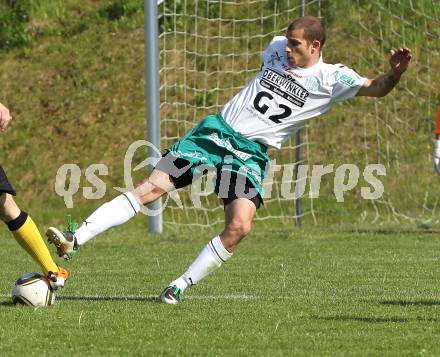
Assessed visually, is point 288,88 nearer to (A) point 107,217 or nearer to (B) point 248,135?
(B) point 248,135

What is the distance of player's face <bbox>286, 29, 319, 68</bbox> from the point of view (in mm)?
7512

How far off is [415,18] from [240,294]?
8.80m

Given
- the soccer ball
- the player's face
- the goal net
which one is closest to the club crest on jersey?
the player's face

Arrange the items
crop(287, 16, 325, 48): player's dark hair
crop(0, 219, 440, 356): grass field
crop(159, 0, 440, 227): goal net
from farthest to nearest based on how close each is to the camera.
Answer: crop(159, 0, 440, 227): goal net
crop(287, 16, 325, 48): player's dark hair
crop(0, 219, 440, 356): grass field

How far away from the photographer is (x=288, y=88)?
7.62 m

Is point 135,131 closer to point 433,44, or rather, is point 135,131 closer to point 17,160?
point 17,160

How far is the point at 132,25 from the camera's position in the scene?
1825 centimetres

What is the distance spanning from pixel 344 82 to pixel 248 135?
714 millimetres

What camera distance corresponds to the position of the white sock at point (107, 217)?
23.3 ft

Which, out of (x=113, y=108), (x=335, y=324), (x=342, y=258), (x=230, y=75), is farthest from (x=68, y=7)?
(x=335, y=324)

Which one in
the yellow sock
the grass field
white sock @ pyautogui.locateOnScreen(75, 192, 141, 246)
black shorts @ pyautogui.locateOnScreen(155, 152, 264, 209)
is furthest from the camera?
black shorts @ pyautogui.locateOnScreen(155, 152, 264, 209)

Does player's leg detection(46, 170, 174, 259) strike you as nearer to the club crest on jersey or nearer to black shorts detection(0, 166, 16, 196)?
black shorts detection(0, 166, 16, 196)

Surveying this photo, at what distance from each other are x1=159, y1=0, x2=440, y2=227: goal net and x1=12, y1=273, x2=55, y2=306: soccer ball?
7597mm

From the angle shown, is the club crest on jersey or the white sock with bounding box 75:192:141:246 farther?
the club crest on jersey
